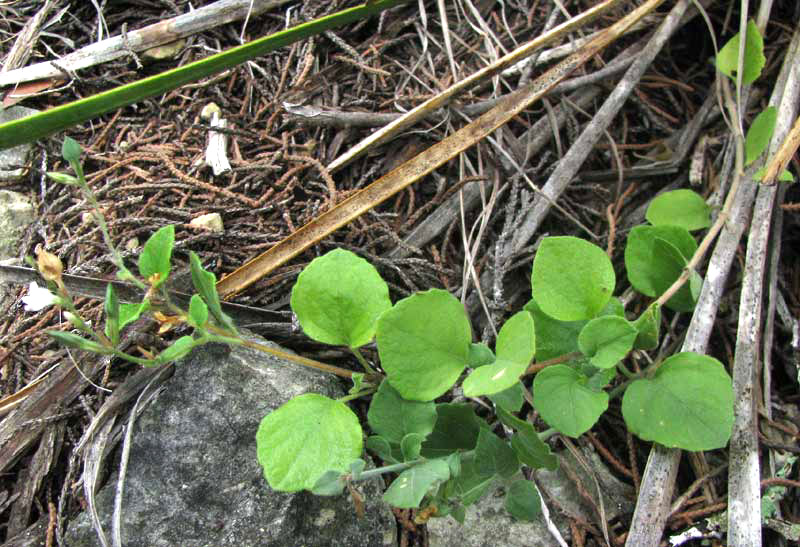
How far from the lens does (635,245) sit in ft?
4.91

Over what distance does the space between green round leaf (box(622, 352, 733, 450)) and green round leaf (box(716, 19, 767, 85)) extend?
0.87 meters

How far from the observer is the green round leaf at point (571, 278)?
1336 mm

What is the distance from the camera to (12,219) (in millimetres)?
1701

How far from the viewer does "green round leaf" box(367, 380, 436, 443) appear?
4.27 ft

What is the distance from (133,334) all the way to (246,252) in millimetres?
333

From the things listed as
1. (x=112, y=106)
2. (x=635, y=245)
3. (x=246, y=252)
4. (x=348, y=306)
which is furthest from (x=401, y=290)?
(x=112, y=106)

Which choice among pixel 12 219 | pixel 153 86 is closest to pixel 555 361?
pixel 153 86

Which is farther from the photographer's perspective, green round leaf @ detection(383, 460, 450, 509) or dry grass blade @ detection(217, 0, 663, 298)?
dry grass blade @ detection(217, 0, 663, 298)

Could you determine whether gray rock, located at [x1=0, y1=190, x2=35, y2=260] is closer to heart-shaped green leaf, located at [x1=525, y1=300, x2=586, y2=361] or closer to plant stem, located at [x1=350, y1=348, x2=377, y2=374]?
plant stem, located at [x1=350, y1=348, x2=377, y2=374]

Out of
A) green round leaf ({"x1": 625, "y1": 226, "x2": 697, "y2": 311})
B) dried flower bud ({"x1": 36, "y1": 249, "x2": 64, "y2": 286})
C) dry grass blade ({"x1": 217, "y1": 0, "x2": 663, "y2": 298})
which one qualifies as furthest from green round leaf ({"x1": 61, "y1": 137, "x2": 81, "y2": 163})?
green round leaf ({"x1": 625, "y1": 226, "x2": 697, "y2": 311})

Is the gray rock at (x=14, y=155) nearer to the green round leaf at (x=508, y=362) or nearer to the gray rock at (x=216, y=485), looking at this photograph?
the gray rock at (x=216, y=485)

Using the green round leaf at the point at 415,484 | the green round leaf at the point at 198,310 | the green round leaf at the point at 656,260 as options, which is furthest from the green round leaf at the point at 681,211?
the green round leaf at the point at 198,310

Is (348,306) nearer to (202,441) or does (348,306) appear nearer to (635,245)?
(202,441)

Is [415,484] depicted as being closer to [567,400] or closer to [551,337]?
[567,400]
